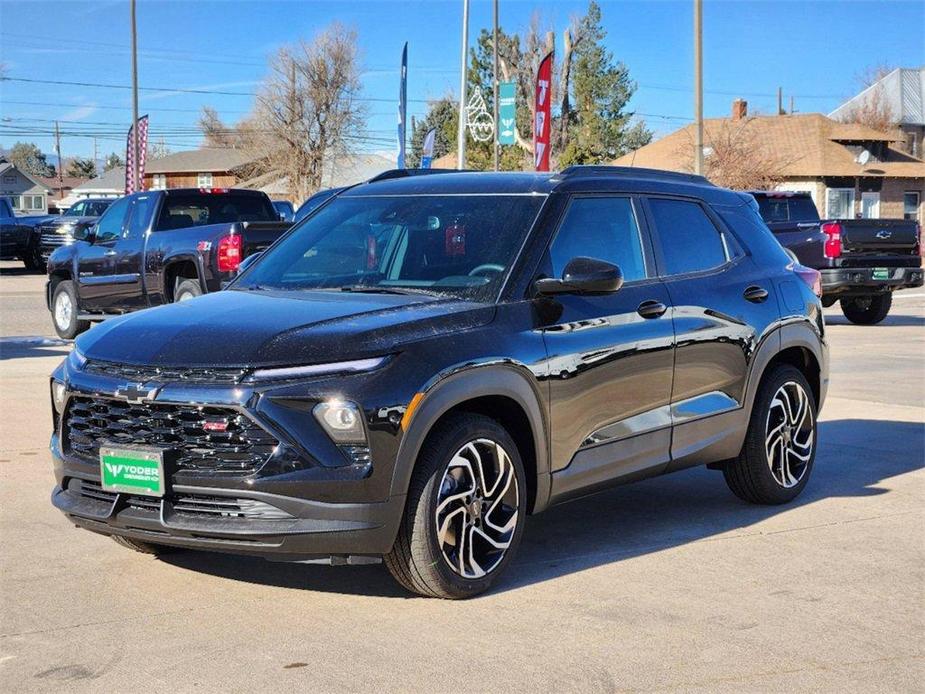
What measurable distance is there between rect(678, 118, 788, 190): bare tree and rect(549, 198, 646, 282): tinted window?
4646 cm

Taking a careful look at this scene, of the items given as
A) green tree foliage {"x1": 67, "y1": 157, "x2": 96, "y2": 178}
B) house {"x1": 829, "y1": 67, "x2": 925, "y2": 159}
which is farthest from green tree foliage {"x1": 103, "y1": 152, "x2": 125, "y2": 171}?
house {"x1": 829, "y1": 67, "x2": 925, "y2": 159}

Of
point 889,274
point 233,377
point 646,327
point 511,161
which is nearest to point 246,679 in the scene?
point 233,377

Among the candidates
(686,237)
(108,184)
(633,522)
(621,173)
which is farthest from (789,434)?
(108,184)

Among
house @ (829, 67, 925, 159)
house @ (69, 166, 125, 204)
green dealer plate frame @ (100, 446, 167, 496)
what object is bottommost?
green dealer plate frame @ (100, 446, 167, 496)

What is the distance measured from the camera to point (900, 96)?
79.0m

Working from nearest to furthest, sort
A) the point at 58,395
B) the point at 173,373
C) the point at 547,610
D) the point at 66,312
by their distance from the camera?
1. the point at 173,373
2. the point at 547,610
3. the point at 58,395
4. the point at 66,312

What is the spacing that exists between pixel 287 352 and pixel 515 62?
2518 inches

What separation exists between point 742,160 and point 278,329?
50864 mm

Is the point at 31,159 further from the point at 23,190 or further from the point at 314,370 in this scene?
the point at 314,370

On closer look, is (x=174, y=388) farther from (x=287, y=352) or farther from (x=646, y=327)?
(x=646, y=327)

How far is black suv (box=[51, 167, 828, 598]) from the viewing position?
4809 mm

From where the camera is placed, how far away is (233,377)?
480cm

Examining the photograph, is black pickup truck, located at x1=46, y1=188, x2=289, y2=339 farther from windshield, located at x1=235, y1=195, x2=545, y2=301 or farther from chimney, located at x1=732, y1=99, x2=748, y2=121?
chimney, located at x1=732, y1=99, x2=748, y2=121

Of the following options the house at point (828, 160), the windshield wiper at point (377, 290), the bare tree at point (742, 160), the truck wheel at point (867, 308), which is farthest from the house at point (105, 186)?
the windshield wiper at point (377, 290)
